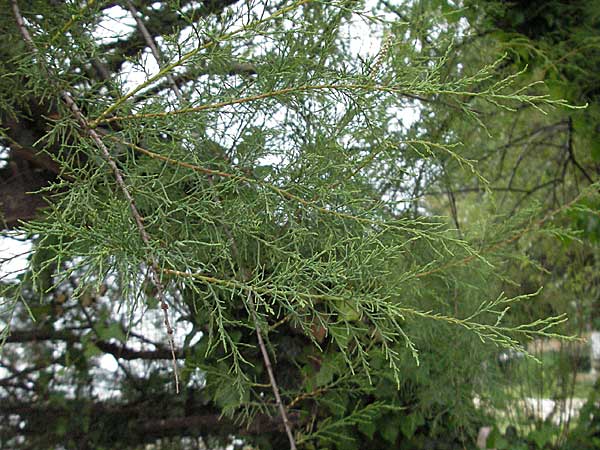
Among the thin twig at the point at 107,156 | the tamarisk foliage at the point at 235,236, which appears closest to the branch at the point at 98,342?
the tamarisk foliage at the point at 235,236

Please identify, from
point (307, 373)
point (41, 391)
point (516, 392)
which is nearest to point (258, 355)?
point (307, 373)

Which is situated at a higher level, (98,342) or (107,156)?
(107,156)

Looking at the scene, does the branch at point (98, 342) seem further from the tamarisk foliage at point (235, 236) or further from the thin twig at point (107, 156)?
the thin twig at point (107, 156)

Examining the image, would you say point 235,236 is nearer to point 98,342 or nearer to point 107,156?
point 107,156

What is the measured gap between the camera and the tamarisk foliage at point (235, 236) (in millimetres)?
706

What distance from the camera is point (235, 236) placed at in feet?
2.42

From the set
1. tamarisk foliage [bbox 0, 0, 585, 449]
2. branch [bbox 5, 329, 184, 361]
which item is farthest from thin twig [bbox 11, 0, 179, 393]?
branch [bbox 5, 329, 184, 361]

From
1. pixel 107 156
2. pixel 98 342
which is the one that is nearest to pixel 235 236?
pixel 107 156

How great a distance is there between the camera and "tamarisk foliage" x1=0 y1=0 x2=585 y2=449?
0.71 meters

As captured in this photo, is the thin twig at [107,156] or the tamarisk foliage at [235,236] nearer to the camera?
the thin twig at [107,156]

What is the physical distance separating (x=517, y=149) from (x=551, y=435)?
110cm

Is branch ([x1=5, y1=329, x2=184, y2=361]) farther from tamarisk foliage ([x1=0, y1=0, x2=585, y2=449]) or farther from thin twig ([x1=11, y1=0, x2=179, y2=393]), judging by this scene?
thin twig ([x1=11, y1=0, x2=179, y2=393])

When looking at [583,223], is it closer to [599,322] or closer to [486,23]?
[486,23]

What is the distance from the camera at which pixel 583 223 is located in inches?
68.1
